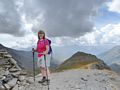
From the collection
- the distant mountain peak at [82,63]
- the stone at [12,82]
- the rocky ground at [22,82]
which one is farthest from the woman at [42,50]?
the distant mountain peak at [82,63]

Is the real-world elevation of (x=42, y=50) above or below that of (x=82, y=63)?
below

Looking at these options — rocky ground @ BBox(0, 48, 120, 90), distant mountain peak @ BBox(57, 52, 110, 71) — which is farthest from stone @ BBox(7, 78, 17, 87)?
distant mountain peak @ BBox(57, 52, 110, 71)

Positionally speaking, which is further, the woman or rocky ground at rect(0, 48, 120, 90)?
rocky ground at rect(0, 48, 120, 90)

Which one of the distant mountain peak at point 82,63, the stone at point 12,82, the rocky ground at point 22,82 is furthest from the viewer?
the distant mountain peak at point 82,63

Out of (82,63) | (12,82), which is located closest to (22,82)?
(12,82)

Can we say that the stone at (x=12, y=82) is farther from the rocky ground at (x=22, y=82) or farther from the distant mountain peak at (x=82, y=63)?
the distant mountain peak at (x=82, y=63)

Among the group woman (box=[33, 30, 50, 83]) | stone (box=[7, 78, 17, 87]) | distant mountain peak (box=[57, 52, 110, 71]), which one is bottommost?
stone (box=[7, 78, 17, 87])

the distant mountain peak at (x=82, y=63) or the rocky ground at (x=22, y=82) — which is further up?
the distant mountain peak at (x=82, y=63)

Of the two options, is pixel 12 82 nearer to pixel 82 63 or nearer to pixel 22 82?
pixel 22 82

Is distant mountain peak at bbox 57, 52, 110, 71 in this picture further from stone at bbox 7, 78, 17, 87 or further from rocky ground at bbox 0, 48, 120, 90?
stone at bbox 7, 78, 17, 87

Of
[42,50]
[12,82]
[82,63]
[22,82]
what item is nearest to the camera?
[42,50]

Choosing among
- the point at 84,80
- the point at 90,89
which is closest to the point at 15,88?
the point at 90,89

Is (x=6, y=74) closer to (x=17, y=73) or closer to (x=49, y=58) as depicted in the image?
(x=17, y=73)

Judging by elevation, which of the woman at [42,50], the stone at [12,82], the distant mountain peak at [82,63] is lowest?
the stone at [12,82]
